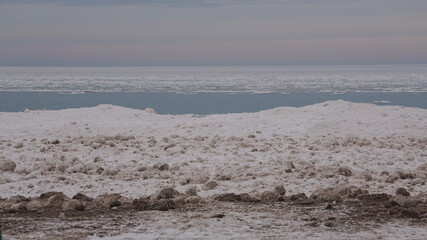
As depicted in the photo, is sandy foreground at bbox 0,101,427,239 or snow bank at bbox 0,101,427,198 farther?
snow bank at bbox 0,101,427,198

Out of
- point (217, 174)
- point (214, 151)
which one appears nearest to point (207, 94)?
point (214, 151)

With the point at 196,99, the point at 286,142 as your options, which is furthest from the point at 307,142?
the point at 196,99

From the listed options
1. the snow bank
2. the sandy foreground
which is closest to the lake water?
the snow bank

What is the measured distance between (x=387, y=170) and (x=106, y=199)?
4.64m

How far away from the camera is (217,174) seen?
8758mm

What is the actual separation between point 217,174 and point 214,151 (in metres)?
1.78

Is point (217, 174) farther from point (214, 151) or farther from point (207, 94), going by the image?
point (207, 94)

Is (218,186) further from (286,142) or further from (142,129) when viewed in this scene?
(142,129)

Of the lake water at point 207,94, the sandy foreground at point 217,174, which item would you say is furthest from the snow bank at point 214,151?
the lake water at point 207,94

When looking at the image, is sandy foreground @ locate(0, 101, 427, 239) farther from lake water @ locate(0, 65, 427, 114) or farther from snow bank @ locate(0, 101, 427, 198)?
lake water @ locate(0, 65, 427, 114)

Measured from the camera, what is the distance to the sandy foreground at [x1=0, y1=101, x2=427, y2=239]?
19.2 feet

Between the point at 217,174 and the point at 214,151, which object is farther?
the point at 214,151

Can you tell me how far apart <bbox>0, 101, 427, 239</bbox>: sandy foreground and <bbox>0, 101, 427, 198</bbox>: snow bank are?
0.03m

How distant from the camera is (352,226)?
5.79 m
